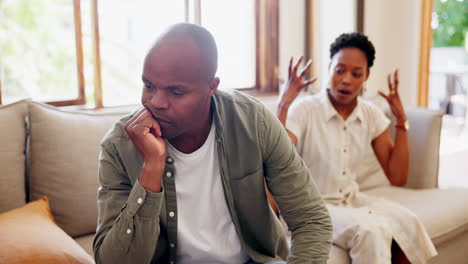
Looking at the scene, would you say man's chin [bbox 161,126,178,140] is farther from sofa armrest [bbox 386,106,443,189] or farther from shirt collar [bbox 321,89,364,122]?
sofa armrest [bbox 386,106,443,189]

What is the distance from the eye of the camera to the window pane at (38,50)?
7.04 ft

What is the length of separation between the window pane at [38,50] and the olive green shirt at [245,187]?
50.8 inches

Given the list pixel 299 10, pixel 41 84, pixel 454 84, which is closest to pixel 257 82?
pixel 299 10

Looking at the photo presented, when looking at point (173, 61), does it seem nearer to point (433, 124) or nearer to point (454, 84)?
point (433, 124)

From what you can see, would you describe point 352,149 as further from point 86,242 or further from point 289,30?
point 289,30

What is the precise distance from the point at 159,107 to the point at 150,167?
5.4 inches

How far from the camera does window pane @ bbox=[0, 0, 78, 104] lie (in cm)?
215

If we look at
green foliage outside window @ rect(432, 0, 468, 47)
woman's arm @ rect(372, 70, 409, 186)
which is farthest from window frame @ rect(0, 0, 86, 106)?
green foliage outside window @ rect(432, 0, 468, 47)

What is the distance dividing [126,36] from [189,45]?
1.58m

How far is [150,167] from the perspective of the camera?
105 centimetres

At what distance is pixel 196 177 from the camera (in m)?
1.18

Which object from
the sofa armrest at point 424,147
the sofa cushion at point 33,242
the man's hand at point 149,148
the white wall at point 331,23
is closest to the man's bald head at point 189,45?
the man's hand at point 149,148

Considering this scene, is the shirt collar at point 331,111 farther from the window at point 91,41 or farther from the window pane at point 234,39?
the window pane at point 234,39

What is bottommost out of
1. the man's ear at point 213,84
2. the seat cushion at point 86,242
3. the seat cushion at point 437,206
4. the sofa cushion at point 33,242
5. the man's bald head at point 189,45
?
the seat cushion at point 437,206
